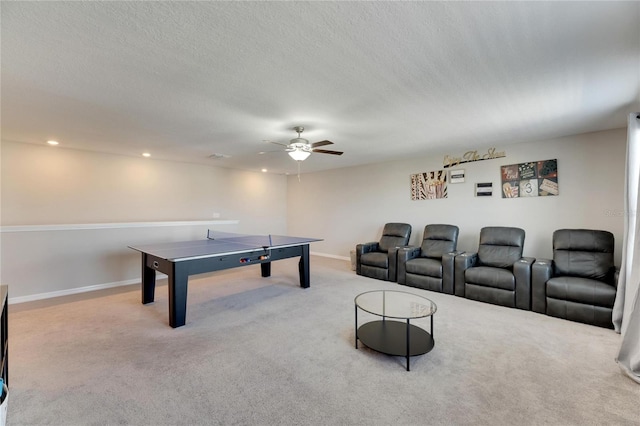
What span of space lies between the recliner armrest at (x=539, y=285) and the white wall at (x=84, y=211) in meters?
5.67

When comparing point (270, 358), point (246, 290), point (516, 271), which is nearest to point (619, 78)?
point (516, 271)

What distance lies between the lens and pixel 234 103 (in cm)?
285

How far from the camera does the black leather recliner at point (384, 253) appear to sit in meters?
5.10

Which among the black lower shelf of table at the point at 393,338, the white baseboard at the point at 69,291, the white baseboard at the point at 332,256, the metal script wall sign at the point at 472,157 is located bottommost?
the black lower shelf of table at the point at 393,338

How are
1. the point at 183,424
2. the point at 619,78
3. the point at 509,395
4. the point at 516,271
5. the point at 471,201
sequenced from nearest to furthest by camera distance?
the point at 183,424 < the point at 509,395 < the point at 619,78 < the point at 516,271 < the point at 471,201

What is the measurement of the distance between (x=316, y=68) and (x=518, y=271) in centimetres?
362

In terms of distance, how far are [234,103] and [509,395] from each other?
11.3 feet

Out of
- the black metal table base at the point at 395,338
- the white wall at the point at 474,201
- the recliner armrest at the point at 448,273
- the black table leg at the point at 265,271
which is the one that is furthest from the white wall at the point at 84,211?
the recliner armrest at the point at 448,273

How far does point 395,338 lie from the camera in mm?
2723

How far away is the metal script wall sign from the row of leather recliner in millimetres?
1239

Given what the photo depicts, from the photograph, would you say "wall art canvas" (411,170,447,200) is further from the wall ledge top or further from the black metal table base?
the wall ledge top

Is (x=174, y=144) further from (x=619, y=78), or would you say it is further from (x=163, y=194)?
(x=619, y=78)

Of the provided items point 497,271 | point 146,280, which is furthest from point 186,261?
point 497,271

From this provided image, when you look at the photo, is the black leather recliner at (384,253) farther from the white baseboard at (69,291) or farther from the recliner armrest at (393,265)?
the white baseboard at (69,291)
